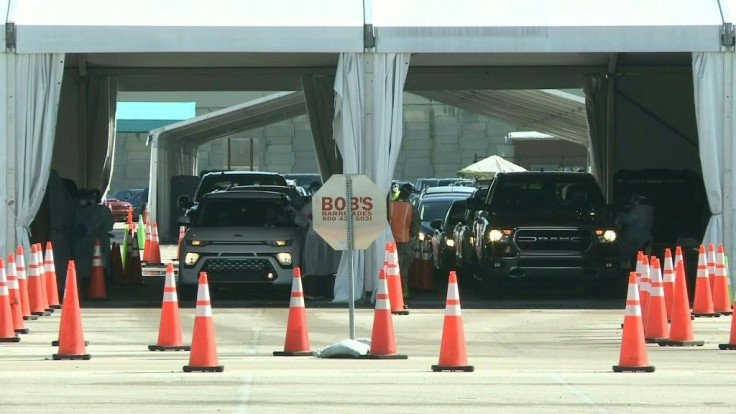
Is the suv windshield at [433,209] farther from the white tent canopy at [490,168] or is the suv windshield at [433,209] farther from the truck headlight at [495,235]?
the white tent canopy at [490,168]

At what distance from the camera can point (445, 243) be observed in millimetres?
27969

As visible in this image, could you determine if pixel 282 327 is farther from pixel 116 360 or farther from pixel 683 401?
pixel 683 401

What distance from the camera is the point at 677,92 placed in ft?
92.2

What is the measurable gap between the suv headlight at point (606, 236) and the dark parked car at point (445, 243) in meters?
5.54

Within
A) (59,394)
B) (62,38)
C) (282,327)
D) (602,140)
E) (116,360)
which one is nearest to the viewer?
(59,394)

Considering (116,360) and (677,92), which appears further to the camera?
(677,92)

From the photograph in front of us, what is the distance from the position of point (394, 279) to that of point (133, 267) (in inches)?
306

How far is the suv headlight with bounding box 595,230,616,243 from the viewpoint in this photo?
2128 centimetres

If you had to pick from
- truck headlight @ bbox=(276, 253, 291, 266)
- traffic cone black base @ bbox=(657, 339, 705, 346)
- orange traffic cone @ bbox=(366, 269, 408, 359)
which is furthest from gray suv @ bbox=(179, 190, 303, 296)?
orange traffic cone @ bbox=(366, 269, 408, 359)

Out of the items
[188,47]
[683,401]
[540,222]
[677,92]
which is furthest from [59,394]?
[677,92]

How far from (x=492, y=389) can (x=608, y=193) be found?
61.1ft

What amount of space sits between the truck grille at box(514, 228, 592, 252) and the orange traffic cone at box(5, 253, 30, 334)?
748 centimetres

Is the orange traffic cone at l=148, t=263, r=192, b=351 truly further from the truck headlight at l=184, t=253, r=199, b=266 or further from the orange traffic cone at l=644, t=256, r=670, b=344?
the truck headlight at l=184, t=253, r=199, b=266
